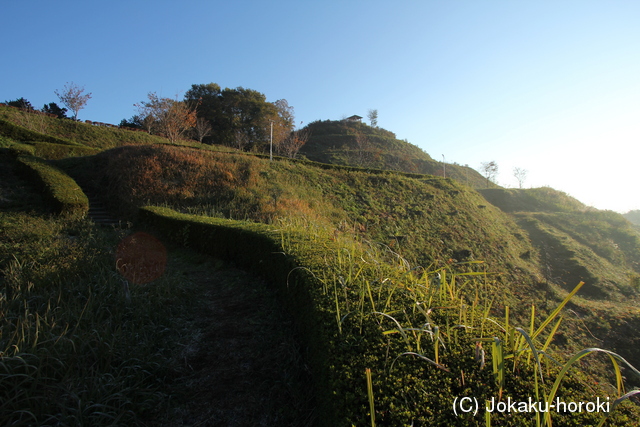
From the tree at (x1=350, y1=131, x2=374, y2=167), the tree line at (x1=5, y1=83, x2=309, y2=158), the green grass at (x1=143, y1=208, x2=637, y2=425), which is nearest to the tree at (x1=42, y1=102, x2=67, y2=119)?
the tree line at (x1=5, y1=83, x2=309, y2=158)

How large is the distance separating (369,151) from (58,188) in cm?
3626

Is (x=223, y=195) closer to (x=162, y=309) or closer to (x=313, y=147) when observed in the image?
(x=162, y=309)

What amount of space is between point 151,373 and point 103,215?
31.3ft

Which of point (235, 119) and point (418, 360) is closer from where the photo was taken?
point (418, 360)

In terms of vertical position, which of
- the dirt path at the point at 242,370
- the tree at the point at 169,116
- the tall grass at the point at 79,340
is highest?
the tree at the point at 169,116

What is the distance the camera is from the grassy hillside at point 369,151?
38.5 metres

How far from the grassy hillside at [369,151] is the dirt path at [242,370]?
32.0 meters

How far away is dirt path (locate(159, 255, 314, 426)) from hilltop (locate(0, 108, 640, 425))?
1.74ft

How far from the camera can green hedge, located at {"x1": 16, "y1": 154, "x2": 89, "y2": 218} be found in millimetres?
8570

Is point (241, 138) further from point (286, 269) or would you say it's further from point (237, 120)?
point (286, 269)

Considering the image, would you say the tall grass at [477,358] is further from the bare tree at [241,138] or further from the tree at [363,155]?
the tree at [363,155]

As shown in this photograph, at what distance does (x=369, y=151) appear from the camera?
4134 centimetres

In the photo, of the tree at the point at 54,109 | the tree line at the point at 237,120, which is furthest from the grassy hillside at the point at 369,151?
the tree at the point at 54,109

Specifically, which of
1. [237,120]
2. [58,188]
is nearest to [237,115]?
[237,120]
